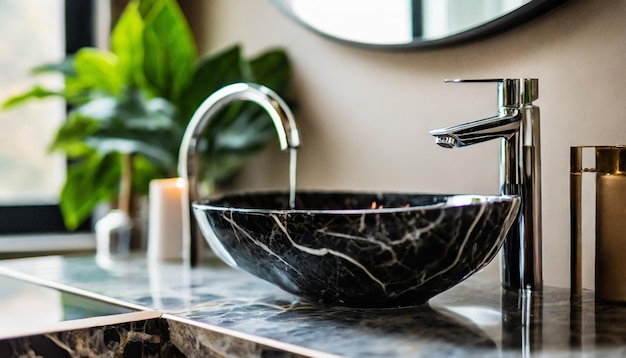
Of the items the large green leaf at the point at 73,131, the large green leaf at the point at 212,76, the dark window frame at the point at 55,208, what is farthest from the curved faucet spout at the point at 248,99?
the dark window frame at the point at 55,208

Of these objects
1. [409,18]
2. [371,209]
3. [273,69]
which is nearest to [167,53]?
[273,69]

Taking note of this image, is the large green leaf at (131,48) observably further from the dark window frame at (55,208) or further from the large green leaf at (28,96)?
the dark window frame at (55,208)

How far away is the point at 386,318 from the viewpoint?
83 centimetres

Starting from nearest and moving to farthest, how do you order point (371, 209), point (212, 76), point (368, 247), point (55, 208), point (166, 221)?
point (368, 247)
point (371, 209)
point (166, 221)
point (212, 76)
point (55, 208)

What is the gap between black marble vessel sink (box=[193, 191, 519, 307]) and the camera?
2.55ft

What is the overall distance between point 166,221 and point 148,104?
0.71 ft

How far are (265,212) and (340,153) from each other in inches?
21.5

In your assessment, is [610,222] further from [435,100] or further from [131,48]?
[131,48]

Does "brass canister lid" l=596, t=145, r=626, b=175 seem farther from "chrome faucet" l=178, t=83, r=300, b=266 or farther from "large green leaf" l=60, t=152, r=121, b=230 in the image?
"large green leaf" l=60, t=152, r=121, b=230

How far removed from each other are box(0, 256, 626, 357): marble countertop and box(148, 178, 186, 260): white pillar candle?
201 millimetres

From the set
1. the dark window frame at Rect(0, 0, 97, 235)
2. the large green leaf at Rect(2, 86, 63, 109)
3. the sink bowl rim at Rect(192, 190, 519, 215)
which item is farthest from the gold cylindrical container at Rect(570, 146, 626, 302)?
the dark window frame at Rect(0, 0, 97, 235)

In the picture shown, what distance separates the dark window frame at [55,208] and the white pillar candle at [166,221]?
1.75ft

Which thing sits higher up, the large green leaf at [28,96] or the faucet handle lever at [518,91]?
the large green leaf at [28,96]

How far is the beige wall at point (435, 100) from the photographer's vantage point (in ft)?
3.16
